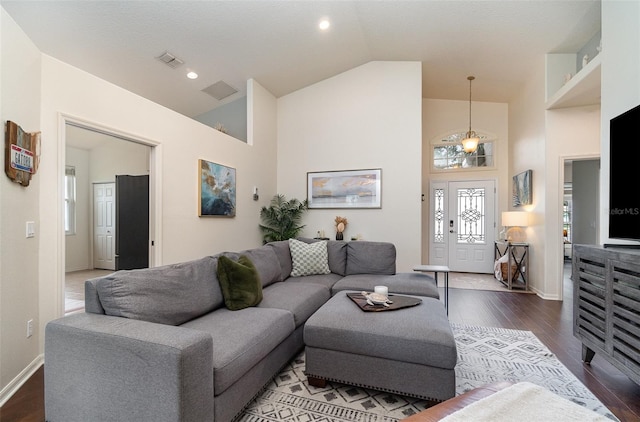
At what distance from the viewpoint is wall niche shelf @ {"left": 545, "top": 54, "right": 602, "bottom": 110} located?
322 centimetres

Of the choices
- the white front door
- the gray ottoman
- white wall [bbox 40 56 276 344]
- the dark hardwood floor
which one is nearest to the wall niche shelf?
the white front door

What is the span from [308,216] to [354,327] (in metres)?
3.77

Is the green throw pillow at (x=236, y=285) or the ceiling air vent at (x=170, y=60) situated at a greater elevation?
the ceiling air vent at (x=170, y=60)

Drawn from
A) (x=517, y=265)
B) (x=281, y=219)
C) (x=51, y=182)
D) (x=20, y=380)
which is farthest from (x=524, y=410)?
(x=517, y=265)

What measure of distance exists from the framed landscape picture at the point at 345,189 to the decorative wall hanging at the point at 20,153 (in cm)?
391

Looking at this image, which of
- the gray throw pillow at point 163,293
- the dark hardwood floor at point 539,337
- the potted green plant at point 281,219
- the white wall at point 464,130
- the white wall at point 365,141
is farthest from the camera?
the white wall at point 464,130

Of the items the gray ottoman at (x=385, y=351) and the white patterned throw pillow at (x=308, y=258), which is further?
the white patterned throw pillow at (x=308, y=258)

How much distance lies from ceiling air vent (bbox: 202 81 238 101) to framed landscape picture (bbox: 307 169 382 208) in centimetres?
197

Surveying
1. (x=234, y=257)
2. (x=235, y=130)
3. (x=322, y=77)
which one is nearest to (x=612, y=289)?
(x=234, y=257)

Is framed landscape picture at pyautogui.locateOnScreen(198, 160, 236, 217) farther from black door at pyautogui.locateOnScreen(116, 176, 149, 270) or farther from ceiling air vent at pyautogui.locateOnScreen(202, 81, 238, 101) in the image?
ceiling air vent at pyautogui.locateOnScreen(202, 81, 238, 101)

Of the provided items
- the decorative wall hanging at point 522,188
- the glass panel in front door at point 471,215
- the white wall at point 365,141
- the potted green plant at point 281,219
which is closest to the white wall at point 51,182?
the potted green plant at point 281,219

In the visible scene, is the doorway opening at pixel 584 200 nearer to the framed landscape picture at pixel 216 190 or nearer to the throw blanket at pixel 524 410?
the framed landscape picture at pixel 216 190

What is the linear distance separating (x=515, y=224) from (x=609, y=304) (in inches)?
120

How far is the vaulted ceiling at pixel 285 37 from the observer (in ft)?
10.3
